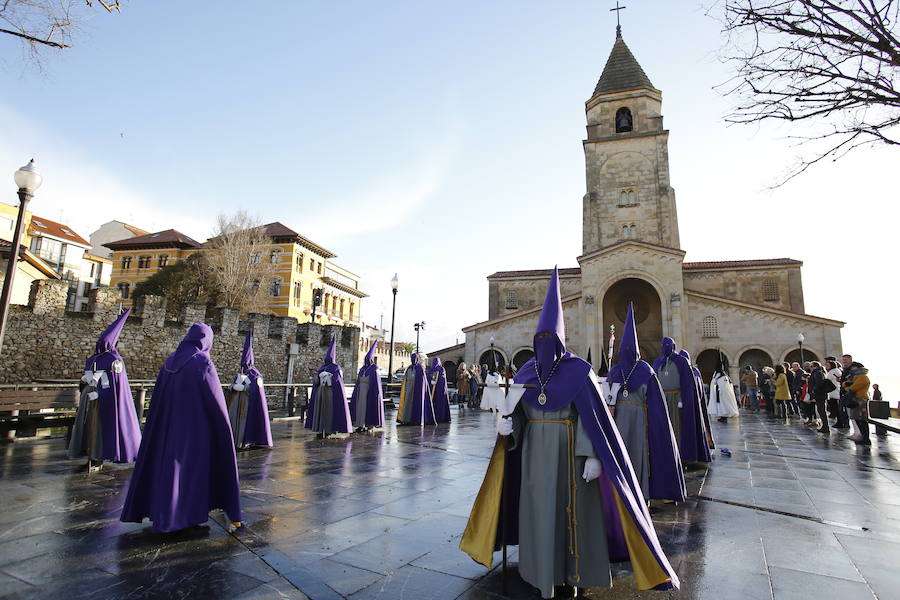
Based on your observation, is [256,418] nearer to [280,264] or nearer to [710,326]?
[710,326]

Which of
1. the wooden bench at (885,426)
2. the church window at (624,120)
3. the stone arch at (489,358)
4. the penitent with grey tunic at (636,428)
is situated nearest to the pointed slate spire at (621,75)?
the church window at (624,120)

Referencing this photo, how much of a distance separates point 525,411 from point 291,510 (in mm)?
3163

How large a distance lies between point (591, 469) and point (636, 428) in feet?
9.63

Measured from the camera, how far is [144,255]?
166 ft

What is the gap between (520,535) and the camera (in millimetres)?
3391

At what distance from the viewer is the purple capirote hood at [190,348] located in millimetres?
4816

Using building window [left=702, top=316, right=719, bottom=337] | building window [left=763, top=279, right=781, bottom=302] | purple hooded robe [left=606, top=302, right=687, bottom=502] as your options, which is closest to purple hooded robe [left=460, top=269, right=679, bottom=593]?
purple hooded robe [left=606, top=302, right=687, bottom=502]

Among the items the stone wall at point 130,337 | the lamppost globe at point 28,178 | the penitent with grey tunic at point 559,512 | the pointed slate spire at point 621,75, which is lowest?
the penitent with grey tunic at point 559,512

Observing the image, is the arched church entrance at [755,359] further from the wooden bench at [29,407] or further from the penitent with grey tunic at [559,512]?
the wooden bench at [29,407]

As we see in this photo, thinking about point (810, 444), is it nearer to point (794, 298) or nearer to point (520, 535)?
point (520, 535)

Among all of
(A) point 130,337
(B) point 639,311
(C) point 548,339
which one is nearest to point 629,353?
(C) point 548,339

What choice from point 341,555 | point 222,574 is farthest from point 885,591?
point 222,574

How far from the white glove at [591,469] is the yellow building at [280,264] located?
44851 mm

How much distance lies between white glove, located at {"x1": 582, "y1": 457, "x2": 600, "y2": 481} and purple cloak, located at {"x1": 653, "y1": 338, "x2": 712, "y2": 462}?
192 inches
